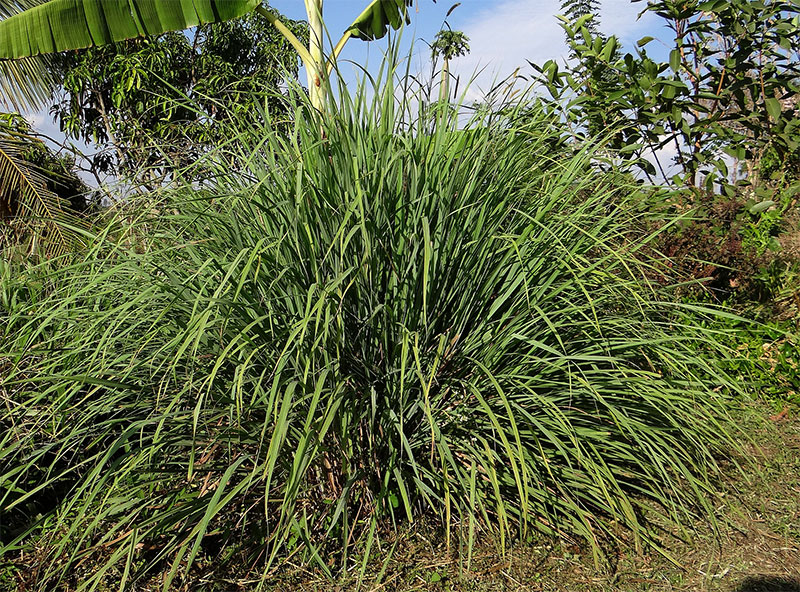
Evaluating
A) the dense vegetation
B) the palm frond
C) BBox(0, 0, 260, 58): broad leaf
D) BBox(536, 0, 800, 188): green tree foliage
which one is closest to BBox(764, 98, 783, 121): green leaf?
BBox(536, 0, 800, 188): green tree foliage

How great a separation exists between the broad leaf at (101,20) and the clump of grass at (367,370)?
2.81m

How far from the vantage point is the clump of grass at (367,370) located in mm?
2801

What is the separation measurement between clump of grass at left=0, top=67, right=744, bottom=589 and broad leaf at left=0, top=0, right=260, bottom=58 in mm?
2807

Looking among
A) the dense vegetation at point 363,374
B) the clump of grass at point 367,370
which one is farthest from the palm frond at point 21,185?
the clump of grass at point 367,370

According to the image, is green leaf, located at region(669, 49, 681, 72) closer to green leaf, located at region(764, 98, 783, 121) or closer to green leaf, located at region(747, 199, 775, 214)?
green leaf, located at region(764, 98, 783, 121)

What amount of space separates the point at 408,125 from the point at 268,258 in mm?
975

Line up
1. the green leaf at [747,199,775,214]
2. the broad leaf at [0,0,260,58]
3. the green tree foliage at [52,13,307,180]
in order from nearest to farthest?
1. the green leaf at [747,199,775,214]
2. the broad leaf at [0,0,260,58]
3. the green tree foliage at [52,13,307,180]

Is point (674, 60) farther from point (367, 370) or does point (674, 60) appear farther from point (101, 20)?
point (101, 20)

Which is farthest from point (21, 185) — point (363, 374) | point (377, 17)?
point (363, 374)

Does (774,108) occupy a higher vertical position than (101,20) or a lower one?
lower

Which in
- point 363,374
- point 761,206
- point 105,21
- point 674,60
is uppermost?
point 105,21

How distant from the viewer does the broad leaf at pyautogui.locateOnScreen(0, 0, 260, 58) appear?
548 cm

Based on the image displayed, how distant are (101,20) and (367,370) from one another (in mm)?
4613

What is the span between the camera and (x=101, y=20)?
579 centimetres
